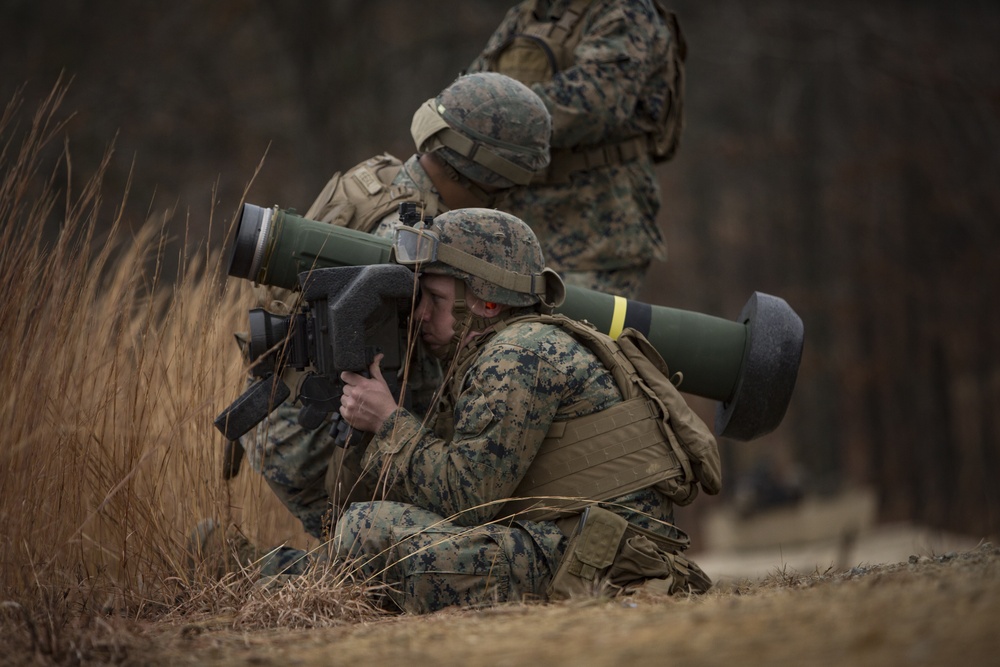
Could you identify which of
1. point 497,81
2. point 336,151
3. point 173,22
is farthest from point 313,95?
point 497,81

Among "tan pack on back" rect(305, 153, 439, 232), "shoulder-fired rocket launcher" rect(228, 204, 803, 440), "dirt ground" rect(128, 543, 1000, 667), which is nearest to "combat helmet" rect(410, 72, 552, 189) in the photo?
"tan pack on back" rect(305, 153, 439, 232)

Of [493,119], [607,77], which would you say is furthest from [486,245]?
[607,77]

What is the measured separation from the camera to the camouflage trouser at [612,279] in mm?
5277

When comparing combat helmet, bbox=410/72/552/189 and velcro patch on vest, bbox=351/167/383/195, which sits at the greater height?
combat helmet, bbox=410/72/552/189

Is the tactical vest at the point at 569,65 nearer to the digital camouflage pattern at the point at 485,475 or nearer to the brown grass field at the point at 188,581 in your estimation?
the brown grass field at the point at 188,581

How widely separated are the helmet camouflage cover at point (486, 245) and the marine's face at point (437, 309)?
0.04 meters

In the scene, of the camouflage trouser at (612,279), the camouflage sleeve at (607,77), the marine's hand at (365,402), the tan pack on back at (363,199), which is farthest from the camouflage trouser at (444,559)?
the camouflage sleeve at (607,77)

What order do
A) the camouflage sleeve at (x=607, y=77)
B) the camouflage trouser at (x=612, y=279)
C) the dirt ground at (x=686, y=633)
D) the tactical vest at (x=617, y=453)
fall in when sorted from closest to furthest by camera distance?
the dirt ground at (x=686, y=633) → the tactical vest at (x=617, y=453) → the camouflage sleeve at (x=607, y=77) → the camouflage trouser at (x=612, y=279)

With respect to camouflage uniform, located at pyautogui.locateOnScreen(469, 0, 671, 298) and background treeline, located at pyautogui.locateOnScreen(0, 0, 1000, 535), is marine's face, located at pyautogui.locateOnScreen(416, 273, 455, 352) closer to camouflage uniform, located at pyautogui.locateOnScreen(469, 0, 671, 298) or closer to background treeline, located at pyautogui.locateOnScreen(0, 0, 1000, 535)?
camouflage uniform, located at pyautogui.locateOnScreen(469, 0, 671, 298)

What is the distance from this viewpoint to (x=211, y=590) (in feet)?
11.8

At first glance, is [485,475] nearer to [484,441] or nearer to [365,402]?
[484,441]

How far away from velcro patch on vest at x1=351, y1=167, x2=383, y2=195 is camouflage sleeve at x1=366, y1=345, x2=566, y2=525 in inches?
40.7

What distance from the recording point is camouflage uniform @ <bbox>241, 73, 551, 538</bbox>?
4203mm

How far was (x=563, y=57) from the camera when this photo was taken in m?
5.43
